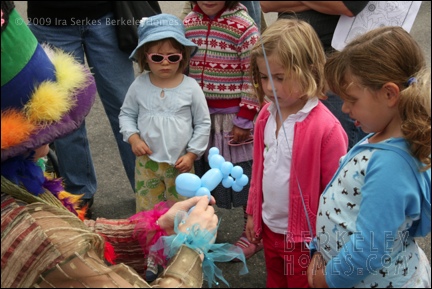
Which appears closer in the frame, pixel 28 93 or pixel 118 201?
pixel 28 93

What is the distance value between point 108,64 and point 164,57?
547 mm

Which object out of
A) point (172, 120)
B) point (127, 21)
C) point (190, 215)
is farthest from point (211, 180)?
point (127, 21)

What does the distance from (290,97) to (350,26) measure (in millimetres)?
573

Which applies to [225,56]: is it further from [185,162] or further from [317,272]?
[317,272]

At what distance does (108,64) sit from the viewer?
295cm

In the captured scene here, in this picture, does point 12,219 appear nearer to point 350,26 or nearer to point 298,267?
point 298,267

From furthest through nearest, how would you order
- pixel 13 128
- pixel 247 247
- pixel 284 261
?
pixel 247 247 < pixel 284 261 < pixel 13 128

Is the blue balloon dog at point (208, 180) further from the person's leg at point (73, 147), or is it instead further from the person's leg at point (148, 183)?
the person's leg at point (73, 147)

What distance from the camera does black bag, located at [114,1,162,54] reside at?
2.86 meters

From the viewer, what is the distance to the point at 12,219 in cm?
129

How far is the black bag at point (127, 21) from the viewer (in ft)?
9.39

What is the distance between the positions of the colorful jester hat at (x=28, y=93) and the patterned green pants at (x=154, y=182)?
3.92 feet

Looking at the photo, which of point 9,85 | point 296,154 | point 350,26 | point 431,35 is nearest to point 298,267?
point 296,154

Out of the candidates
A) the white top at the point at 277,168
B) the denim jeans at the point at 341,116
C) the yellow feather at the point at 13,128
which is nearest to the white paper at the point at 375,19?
the denim jeans at the point at 341,116
